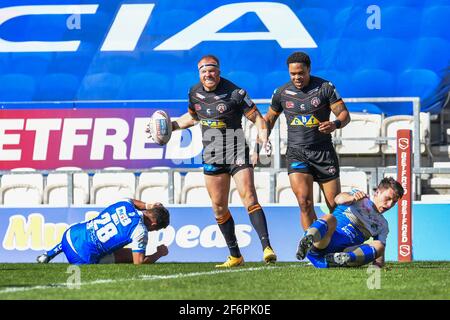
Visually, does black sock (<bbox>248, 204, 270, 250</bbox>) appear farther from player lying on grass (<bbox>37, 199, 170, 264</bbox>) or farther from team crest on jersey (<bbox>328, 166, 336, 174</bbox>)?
player lying on grass (<bbox>37, 199, 170, 264</bbox>)

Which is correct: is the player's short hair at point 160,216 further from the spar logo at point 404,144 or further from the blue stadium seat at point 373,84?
the blue stadium seat at point 373,84

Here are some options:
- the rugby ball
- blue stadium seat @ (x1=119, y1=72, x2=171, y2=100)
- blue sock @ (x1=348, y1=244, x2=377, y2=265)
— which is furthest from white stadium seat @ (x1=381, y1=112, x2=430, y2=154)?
blue sock @ (x1=348, y1=244, x2=377, y2=265)

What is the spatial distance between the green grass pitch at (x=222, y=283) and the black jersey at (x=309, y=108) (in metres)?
1.41

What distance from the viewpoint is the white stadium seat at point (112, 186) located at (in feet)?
47.8

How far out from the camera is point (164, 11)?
1664 centimetres

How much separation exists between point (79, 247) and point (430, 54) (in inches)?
275

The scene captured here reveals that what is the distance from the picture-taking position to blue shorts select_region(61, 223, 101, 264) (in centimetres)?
1132

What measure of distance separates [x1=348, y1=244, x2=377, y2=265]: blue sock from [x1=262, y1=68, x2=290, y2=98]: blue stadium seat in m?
6.99

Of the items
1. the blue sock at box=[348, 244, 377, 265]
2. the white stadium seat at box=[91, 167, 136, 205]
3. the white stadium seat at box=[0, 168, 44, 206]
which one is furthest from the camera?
the white stadium seat at box=[0, 168, 44, 206]

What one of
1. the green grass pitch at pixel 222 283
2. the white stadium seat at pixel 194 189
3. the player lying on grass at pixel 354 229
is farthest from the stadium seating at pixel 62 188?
the player lying on grass at pixel 354 229

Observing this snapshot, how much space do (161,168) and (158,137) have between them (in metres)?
3.19

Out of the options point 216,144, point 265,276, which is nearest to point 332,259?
point 265,276

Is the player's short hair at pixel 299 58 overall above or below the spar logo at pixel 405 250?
above

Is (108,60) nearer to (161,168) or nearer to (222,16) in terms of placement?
(222,16)
